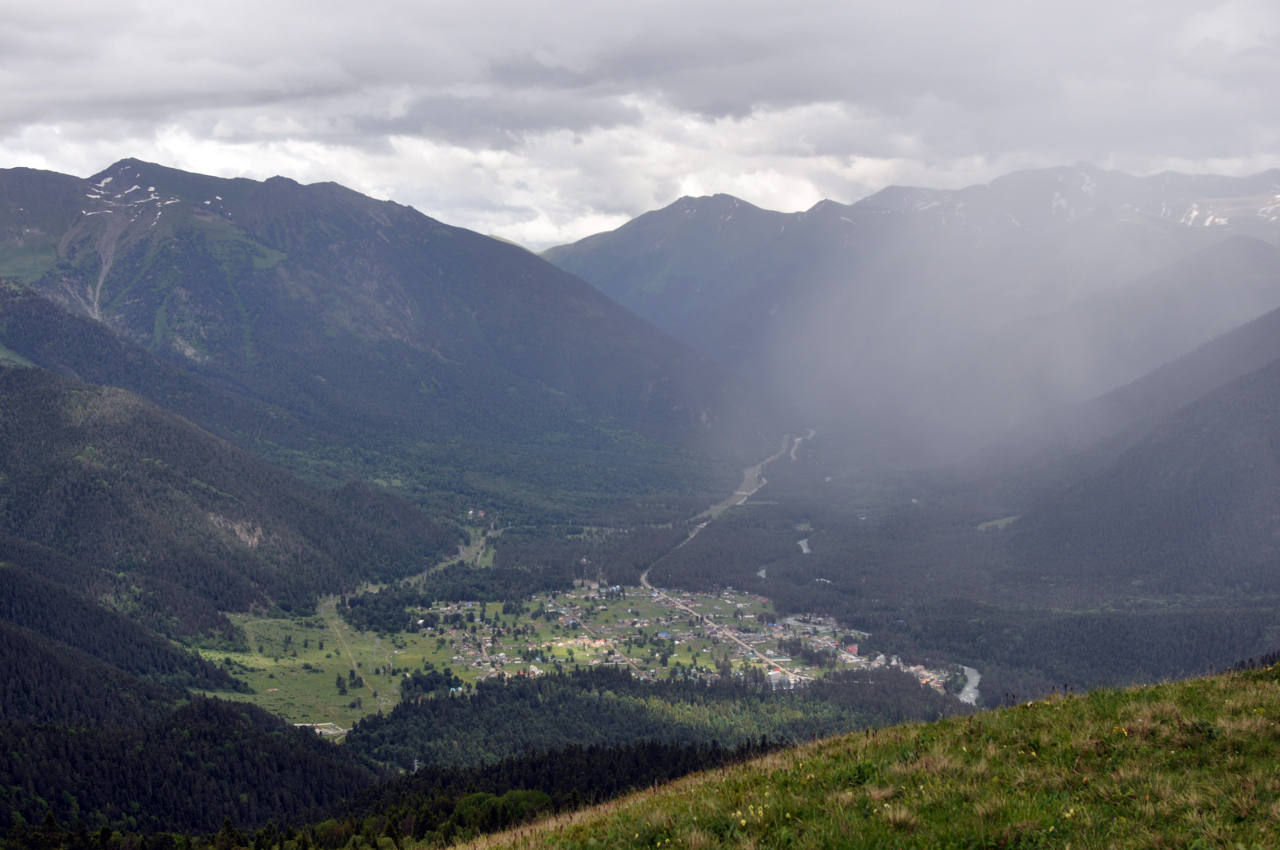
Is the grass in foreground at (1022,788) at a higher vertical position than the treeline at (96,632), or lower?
higher

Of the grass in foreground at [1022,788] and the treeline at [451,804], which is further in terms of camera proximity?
the treeline at [451,804]

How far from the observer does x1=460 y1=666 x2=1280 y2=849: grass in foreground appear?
1725cm

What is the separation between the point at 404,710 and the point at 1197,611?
4563 inches

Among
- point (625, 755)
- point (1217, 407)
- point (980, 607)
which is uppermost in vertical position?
point (1217, 407)

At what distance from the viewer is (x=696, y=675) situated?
129 metres

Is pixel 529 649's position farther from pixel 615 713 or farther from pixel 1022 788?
pixel 1022 788

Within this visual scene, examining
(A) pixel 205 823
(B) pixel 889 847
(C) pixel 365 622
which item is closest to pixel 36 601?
(C) pixel 365 622

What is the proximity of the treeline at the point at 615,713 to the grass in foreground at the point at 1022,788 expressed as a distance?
71.8m

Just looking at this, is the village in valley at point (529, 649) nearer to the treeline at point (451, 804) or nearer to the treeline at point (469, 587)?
the treeline at point (469, 587)

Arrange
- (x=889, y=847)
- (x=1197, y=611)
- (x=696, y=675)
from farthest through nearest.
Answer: (x=1197, y=611) < (x=696, y=675) < (x=889, y=847)

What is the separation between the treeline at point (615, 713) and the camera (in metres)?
98.4

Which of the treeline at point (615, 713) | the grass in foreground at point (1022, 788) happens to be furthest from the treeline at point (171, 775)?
the grass in foreground at point (1022, 788)

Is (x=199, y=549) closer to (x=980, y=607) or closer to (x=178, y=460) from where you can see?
(x=178, y=460)

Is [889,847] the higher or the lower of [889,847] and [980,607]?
the higher
